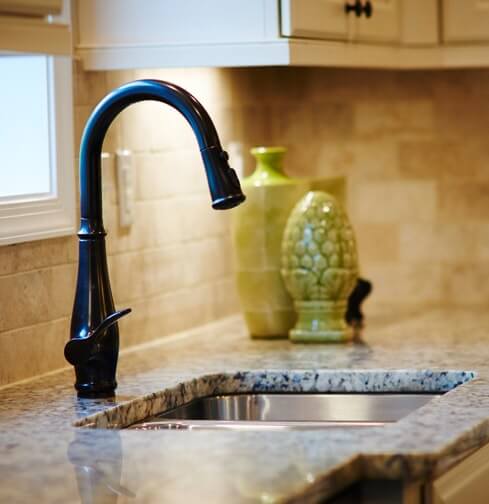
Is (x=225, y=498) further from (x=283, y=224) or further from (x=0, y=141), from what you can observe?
(x=283, y=224)

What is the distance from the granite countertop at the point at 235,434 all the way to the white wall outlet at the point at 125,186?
0.86 ft

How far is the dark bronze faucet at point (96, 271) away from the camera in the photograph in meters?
1.84

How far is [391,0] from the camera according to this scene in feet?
8.52

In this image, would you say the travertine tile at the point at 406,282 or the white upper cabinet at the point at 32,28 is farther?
the travertine tile at the point at 406,282

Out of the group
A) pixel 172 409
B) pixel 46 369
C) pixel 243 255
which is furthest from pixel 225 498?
pixel 243 255

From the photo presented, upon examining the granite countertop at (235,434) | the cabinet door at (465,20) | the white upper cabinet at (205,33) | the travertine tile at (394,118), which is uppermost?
the cabinet door at (465,20)

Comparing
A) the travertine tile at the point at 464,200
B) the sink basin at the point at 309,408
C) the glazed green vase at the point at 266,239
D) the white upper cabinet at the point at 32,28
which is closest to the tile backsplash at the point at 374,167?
the travertine tile at the point at 464,200

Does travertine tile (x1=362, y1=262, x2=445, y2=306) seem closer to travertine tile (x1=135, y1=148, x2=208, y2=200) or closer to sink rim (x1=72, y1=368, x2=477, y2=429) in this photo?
travertine tile (x1=135, y1=148, x2=208, y2=200)

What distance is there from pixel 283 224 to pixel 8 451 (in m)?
1.07

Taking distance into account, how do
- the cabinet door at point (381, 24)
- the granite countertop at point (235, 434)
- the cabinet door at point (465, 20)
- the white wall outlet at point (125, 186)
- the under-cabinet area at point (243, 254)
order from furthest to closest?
the cabinet door at point (465, 20)
the cabinet door at point (381, 24)
the white wall outlet at point (125, 186)
the under-cabinet area at point (243, 254)
the granite countertop at point (235, 434)

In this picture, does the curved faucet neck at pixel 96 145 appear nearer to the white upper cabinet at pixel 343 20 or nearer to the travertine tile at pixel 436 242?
the white upper cabinet at pixel 343 20

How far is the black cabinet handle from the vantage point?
2.39 metres

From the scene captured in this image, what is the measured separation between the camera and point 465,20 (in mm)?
2613

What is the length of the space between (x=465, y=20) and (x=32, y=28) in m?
1.27
